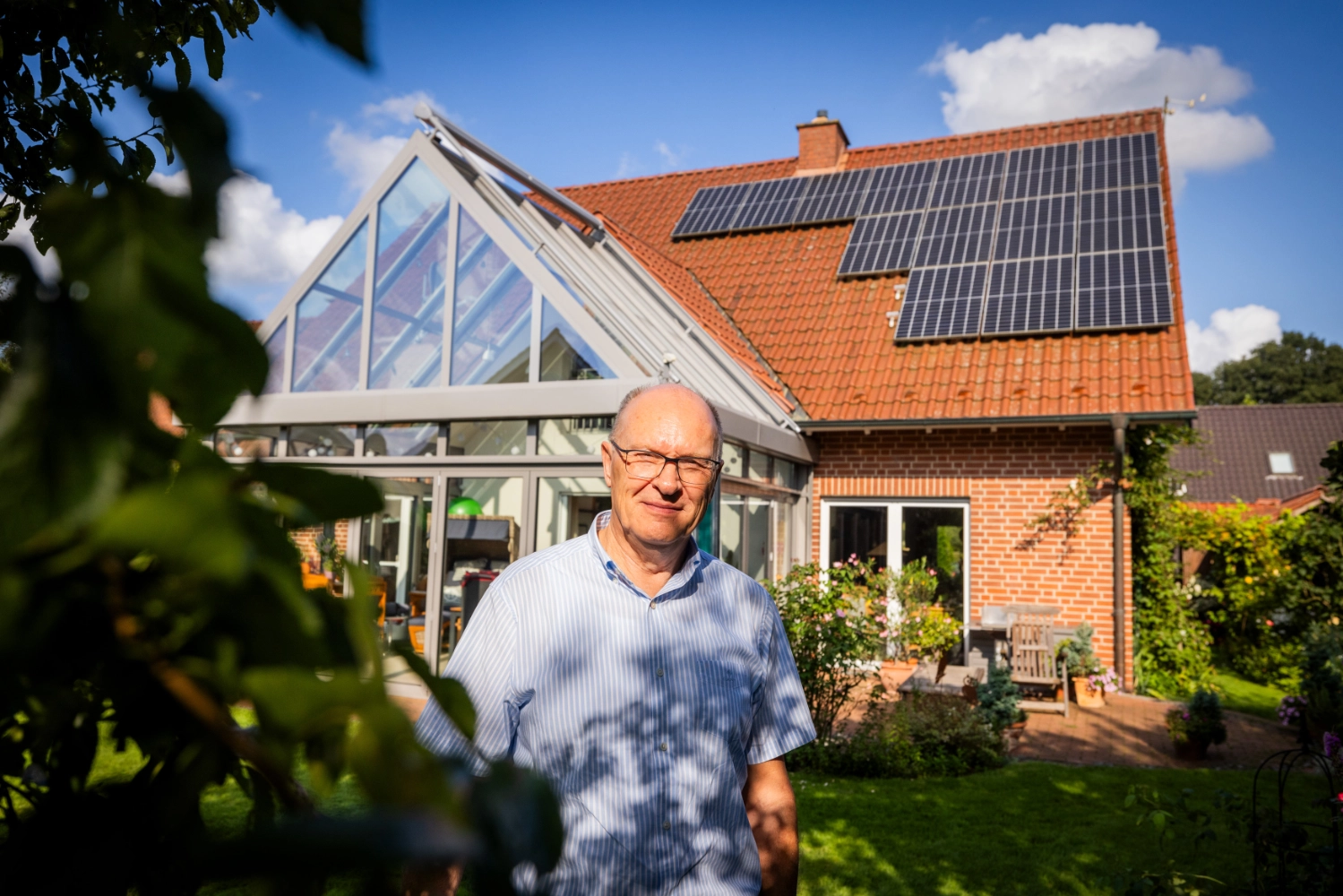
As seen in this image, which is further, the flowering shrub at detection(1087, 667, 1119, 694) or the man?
the flowering shrub at detection(1087, 667, 1119, 694)

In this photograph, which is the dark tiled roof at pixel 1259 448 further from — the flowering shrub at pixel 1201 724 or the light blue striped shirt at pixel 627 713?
the light blue striped shirt at pixel 627 713

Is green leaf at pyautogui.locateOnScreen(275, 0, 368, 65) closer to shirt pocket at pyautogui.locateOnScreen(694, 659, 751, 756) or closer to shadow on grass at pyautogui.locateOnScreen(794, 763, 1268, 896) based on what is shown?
shirt pocket at pyautogui.locateOnScreen(694, 659, 751, 756)

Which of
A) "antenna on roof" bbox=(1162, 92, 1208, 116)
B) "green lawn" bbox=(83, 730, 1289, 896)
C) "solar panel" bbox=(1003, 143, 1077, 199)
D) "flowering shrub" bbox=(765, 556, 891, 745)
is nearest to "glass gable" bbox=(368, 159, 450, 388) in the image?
"flowering shrub" bbox=(765, 556, 891, 745)

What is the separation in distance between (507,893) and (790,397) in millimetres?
11182

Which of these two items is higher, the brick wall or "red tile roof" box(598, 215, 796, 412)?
"red tile roof" box(598, 215, 796, 412)

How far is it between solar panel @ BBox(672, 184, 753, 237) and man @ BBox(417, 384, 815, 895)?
41.6 feet

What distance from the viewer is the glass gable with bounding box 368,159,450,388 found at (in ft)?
30.0

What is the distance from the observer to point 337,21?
386 mm

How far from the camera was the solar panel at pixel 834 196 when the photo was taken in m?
14.1

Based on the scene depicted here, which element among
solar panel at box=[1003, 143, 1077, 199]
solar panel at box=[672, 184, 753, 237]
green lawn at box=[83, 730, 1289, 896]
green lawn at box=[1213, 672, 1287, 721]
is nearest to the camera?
green lawn at box=[83, 730, 1289, 896]

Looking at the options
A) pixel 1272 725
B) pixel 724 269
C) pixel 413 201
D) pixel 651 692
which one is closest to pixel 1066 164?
pixel 724 269

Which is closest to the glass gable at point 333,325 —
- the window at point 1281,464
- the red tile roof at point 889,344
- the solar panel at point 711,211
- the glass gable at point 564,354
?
the glass gable at point 564,354

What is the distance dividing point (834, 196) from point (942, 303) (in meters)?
3.88

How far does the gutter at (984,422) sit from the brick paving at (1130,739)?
314 centimetres
